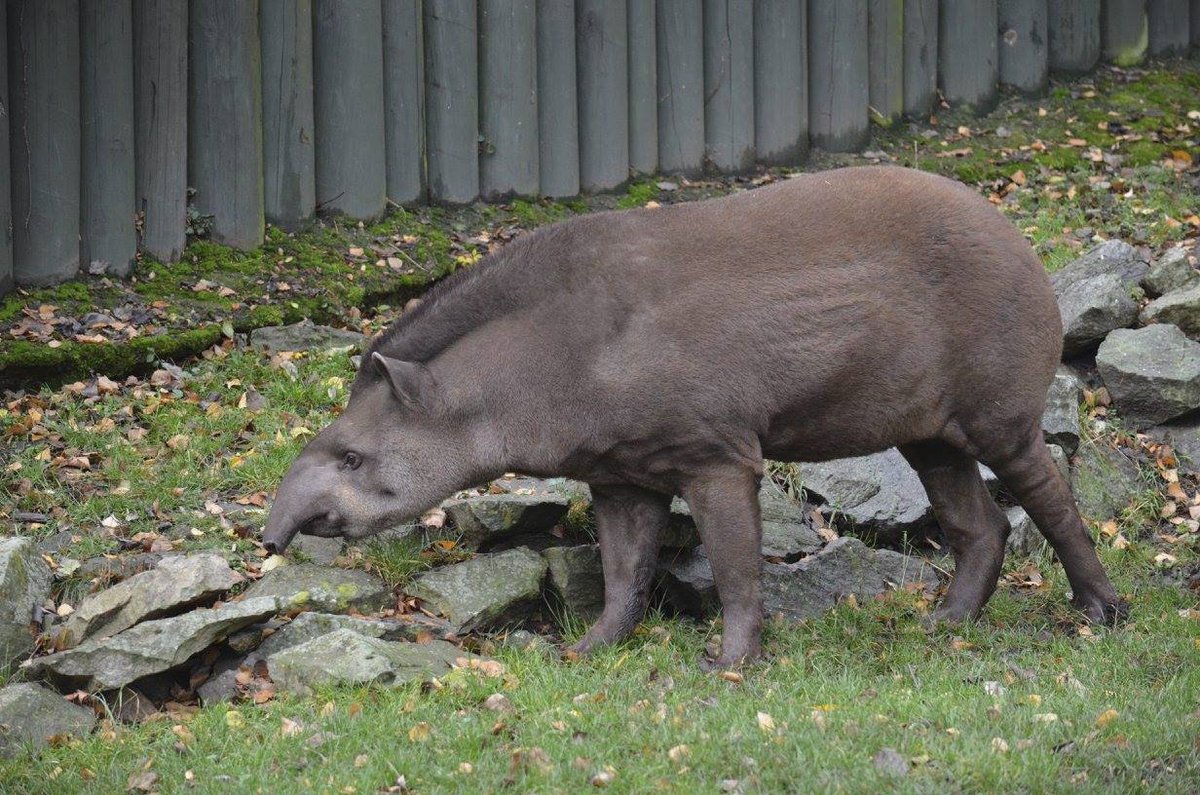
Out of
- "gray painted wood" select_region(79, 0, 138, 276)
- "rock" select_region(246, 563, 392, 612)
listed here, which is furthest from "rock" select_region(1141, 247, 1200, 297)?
"gray painted wood" select_region(79, 0, 138, 276)

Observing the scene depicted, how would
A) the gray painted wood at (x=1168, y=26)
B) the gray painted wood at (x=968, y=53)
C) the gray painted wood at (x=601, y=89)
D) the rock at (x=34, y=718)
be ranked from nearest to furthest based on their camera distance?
the rock at (x=34, y=718), the gray painted wood at (x=601, y=89), the gray painted wood at (x=968, y=53), the gray painted wood at (x=1168, y=26)

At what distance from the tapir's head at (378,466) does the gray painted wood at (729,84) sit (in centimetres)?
592

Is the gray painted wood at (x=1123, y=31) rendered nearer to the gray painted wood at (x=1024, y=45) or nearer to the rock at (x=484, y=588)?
the gray painted wood at (x=1024, y=45)

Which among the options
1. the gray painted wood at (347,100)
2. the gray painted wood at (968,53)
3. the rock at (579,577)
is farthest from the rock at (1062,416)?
the gray painted wood at (347,100)

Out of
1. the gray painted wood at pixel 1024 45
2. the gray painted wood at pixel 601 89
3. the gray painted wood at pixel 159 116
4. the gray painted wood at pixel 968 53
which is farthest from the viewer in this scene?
the gray painted wood at pixel 1024 45

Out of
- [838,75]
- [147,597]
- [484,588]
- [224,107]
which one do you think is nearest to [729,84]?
[838,75]

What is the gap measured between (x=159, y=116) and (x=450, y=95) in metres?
2.17

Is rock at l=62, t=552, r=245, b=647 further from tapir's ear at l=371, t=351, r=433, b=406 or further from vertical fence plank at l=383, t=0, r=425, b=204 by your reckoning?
vertical fence plank at l=383, t=0, r=425, b=204

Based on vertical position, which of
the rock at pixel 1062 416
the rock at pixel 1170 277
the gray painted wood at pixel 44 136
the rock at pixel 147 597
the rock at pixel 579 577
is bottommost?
the rock at pixel 579 577

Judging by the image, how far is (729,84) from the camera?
1233cm

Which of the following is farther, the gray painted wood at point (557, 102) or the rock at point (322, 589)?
the gray painted wood at point (557, 102)

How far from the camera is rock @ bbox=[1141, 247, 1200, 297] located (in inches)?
404

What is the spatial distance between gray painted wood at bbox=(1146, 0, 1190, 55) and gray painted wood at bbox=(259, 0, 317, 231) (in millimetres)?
8076

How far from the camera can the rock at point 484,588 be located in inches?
289
